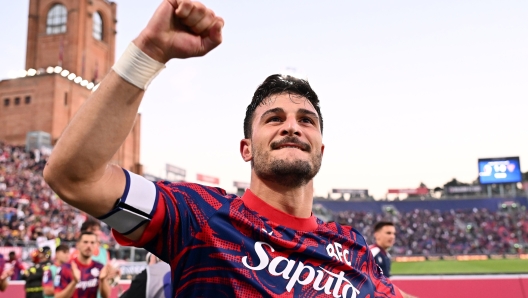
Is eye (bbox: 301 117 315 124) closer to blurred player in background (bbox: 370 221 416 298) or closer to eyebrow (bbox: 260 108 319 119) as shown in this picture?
eyebrow (bbox: 260 108 319 119)

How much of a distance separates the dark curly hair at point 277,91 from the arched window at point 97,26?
49.5 meters

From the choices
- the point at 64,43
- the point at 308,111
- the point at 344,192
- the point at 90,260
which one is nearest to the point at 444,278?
the point at 90,260

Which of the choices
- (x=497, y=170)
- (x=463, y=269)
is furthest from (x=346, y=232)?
(x=497, y=170)

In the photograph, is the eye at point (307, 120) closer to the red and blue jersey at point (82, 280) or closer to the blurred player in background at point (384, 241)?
the red and blue jersey at point (82, 280)

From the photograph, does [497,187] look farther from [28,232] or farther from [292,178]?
[292,178]

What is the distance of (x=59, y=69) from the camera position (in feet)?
144

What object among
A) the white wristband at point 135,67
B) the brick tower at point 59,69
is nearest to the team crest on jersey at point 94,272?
the white wristband at point 135,67

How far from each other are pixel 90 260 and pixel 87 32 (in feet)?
146

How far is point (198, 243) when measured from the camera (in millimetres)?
1909

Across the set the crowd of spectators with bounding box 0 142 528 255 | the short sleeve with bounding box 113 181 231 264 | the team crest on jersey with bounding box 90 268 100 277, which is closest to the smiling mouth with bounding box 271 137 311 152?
the short sleeve with bounding box 113 181 231 264

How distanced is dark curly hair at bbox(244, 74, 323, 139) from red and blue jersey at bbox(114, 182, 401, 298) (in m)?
0.54

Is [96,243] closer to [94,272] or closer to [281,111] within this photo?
[94,272]

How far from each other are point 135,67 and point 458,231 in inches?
2044

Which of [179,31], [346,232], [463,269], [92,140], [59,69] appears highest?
[59,69]
